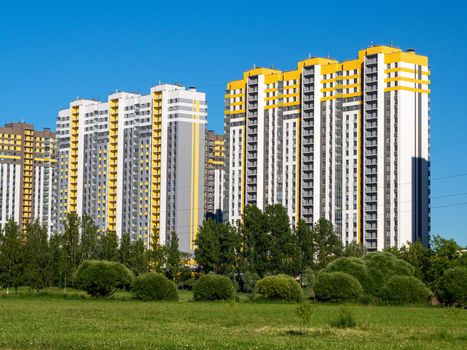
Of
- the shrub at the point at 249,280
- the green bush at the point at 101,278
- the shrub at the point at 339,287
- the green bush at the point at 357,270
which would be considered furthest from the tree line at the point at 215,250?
the shrub at the point at 339,287

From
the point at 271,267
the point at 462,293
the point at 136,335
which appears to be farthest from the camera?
the point at 271,267

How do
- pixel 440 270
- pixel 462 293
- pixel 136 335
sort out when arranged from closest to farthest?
pixel 136 335
pixel 462 293
pixel 440 270

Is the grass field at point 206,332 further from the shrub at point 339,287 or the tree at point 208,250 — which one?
the tree at point 208,250

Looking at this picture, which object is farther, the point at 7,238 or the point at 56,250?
the point at 56,250

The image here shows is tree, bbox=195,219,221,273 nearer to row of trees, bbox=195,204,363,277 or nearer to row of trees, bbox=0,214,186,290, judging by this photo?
row of trees, bbox=195,204,363,277

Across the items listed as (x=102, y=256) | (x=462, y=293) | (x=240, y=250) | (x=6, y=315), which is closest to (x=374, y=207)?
(x=240, y=250)

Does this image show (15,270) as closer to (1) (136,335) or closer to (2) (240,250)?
(2) (240,250)

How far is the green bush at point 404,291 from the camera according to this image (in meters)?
91.4

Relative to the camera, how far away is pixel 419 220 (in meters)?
196

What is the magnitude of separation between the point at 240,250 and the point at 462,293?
7542 centimetres

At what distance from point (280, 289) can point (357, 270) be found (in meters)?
9.69

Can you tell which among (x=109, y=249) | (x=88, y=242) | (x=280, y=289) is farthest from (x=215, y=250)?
(x=280, y=289)

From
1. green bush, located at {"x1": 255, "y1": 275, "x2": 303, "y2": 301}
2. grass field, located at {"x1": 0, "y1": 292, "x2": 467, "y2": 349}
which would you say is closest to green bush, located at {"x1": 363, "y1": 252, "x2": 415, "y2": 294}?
green bush, located at {"x1": 255, "y1": 275, "x2": 303, "y2": 301}

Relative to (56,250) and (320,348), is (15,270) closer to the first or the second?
(56,250)
